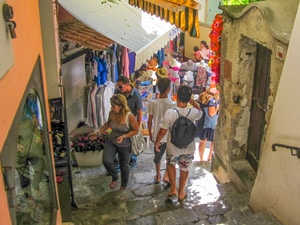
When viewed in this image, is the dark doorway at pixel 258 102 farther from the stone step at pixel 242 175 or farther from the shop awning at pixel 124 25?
the shop awning at pixel 124 25

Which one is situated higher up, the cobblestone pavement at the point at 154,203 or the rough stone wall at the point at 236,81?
the rough stone wall at the point at 236,81

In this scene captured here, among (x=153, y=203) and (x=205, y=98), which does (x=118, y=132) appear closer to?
(x=153, y=203)

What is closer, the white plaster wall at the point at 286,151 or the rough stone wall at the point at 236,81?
the white plaster wall at the point at 286,151

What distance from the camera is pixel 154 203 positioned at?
6406 millimetres

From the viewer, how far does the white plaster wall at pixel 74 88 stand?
9.16 meters

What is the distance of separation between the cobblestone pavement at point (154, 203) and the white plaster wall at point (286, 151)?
265 mm

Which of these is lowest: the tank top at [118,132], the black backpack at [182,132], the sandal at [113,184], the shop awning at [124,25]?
the sandal at [113,184]

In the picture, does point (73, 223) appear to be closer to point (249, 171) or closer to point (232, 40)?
point (249, 171)

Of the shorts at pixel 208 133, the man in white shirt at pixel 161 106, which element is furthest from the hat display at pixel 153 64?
the man in white shirt at pixel 161 106

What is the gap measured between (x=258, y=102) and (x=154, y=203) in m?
2.24

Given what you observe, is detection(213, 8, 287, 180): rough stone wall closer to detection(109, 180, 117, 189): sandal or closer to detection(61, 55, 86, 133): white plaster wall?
detection(109, 180, 117, 189): sandal

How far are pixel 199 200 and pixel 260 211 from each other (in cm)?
139

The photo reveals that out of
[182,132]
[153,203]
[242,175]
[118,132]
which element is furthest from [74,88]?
[242,175]

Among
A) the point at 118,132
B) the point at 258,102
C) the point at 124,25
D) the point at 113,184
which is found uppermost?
the point at 124,25
